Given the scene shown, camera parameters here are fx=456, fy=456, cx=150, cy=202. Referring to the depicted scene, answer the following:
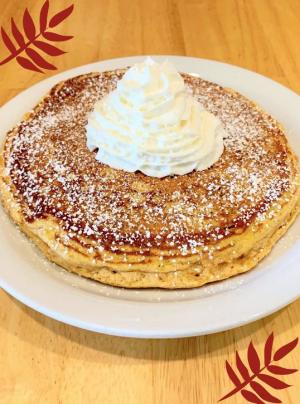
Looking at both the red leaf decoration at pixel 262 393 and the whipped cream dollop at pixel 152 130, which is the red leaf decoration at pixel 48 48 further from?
the red leaf decoration at pixel 262 393

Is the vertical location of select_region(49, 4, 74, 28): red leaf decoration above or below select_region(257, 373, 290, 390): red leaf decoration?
above

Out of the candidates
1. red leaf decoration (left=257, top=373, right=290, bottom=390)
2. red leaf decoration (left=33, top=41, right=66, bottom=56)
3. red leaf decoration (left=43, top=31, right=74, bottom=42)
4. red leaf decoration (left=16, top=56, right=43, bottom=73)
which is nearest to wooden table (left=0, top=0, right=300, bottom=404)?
red leaf decoration (left=257, top=373, right=290, bottom=390)

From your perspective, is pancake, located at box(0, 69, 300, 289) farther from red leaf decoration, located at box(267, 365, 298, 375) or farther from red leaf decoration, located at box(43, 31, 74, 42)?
red leaf decoration, located at box(43, 31, 74, 42)

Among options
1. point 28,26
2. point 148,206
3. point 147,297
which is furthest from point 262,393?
point 28,26

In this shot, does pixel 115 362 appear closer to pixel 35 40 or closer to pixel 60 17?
pixel 35 40

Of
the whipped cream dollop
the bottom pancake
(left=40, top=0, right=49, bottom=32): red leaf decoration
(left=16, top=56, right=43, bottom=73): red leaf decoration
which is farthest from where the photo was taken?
(left=40, top=0, right=49, bottom=32): red leaf decoration

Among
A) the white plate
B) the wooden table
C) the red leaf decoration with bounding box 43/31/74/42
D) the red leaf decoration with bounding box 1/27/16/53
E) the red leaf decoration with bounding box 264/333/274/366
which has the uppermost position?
the red leaf decoration with bounding box 1/27/16/53

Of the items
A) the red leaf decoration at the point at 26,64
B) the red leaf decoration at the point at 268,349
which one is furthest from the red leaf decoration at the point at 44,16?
the red leaf decoration at the point at 268,349
